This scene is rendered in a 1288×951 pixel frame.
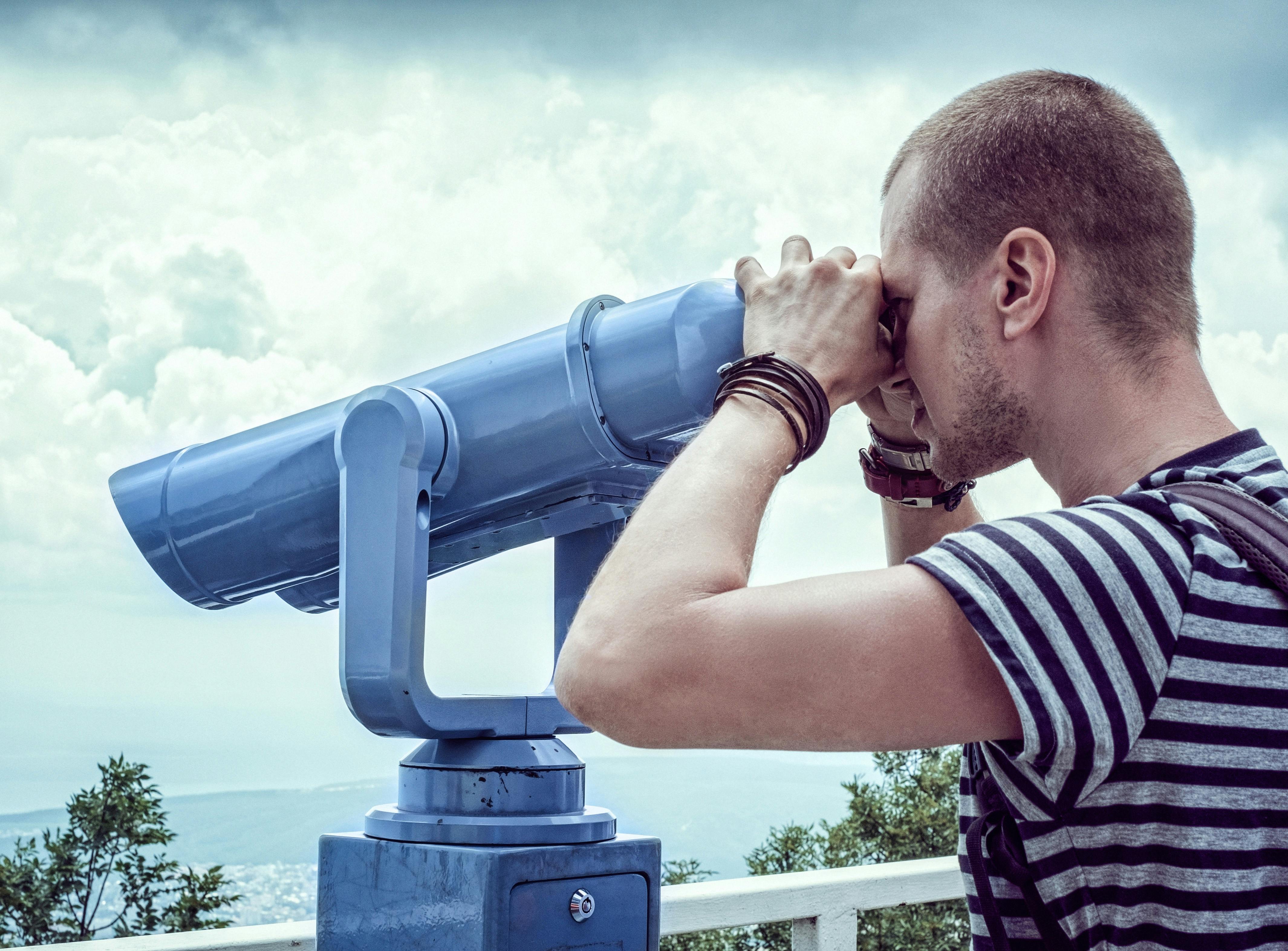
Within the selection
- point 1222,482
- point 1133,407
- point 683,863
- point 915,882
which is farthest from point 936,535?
point 683,863

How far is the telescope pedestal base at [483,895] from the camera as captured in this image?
109 cm

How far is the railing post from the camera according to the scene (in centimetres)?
184

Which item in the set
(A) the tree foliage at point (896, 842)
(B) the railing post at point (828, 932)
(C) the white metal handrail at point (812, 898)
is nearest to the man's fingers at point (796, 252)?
(C) the white metal handrail at point (812, 898)

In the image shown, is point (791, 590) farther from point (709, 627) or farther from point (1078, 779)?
point (1078, 779)

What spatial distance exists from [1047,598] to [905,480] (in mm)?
628

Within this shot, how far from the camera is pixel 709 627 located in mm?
783

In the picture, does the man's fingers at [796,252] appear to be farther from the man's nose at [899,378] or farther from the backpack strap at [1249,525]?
the backpack strap at [1249,525]

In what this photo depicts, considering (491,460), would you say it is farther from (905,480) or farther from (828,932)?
(828,932)

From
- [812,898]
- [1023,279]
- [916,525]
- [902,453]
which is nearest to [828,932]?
[812,898]

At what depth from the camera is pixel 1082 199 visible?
3.19 ft

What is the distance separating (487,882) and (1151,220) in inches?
33.3

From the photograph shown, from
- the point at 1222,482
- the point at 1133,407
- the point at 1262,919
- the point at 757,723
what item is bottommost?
the point at 1262,919

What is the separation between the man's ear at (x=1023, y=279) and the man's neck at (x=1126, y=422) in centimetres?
6

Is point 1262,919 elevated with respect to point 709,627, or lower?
lower
